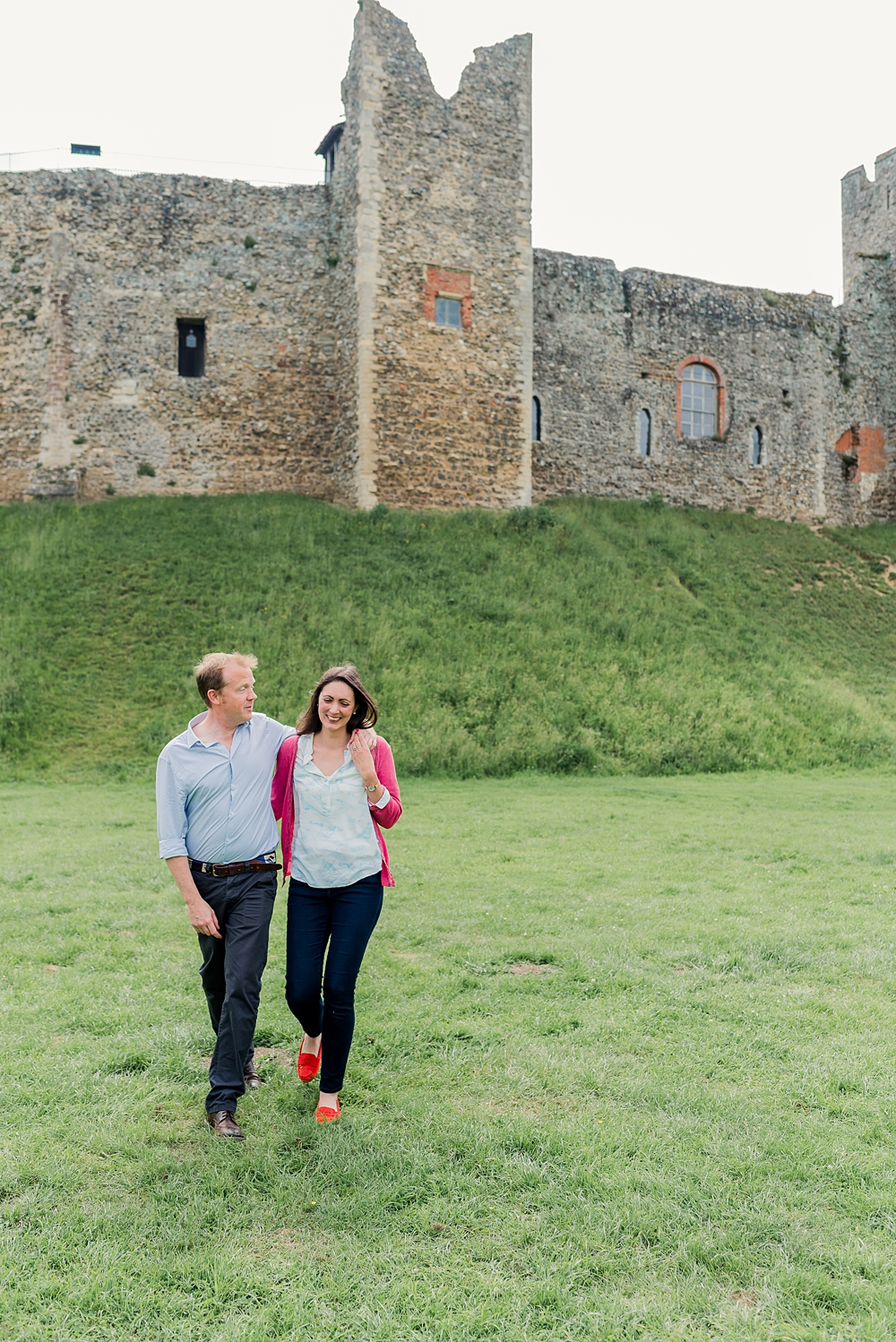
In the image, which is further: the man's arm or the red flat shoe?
the red flat shoe

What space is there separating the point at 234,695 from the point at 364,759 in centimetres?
60

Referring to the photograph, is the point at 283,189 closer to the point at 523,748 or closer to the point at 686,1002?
the point at 523,748

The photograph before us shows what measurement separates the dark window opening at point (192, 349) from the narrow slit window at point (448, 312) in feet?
17.4

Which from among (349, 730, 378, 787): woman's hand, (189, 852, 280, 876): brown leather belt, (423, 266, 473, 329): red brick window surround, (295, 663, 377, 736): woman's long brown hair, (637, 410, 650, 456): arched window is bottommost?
(189, 852, 280, 876): brown leather belt

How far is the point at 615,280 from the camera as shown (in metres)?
25.1

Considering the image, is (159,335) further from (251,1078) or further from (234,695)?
(251,1078)

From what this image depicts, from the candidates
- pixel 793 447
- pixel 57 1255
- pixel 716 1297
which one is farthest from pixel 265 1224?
pixel 793 447

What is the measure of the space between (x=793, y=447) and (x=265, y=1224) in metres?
27.3

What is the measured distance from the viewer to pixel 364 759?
406cm

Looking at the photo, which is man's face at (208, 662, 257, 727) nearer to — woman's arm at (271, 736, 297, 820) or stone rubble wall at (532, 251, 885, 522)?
woman's arm at (271, 736, 297, 820)

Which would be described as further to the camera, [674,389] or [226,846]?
[674,389]

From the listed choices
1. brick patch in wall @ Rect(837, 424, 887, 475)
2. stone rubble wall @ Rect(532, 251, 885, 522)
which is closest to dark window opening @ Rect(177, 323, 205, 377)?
stone rubble wall @ Rect(532, 251, 885, 522)

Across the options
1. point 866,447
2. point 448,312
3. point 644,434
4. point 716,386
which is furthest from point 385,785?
point 866,447

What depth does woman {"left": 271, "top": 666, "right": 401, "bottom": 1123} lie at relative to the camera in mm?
3971
